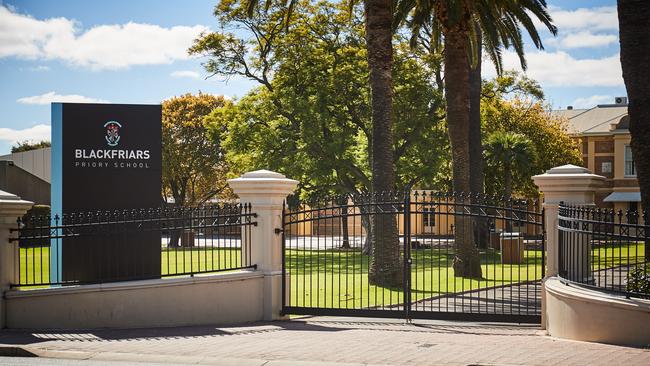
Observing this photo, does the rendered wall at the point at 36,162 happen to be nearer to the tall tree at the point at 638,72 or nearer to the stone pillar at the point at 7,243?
the stone pillar at the point at 7,243

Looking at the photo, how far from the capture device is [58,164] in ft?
51.8

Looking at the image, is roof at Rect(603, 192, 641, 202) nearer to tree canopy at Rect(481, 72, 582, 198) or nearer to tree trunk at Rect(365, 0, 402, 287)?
tree canopy at Rect(481, 72, 582, 198)

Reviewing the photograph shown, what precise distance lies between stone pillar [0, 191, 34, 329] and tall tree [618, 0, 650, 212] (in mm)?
10090

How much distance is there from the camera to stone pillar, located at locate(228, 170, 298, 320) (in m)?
13.5

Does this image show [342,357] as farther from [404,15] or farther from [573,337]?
[404,15]

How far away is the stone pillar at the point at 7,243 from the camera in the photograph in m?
12.8

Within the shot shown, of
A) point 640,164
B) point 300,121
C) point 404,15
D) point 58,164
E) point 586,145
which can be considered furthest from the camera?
point 586,145

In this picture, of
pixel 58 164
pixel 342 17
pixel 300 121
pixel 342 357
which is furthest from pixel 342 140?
pixel 342 357

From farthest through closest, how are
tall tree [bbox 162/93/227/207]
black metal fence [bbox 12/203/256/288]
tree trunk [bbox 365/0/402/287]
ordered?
tall tree [bbox 162/93/227/207] < tree trunk [bbox 365/0/402/287] < black metal fence [bbox 12/203/256/288]

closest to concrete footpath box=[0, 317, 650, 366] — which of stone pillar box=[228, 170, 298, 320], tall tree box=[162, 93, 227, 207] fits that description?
stone pillar box=[228, 170, 298, 320]

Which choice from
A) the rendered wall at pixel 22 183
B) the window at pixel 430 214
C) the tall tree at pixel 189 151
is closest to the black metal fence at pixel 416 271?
the window at pixel 430 214

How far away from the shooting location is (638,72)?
12.5 meters

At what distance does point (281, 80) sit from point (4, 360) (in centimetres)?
2779

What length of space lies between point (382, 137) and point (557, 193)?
859cm
